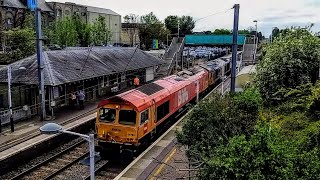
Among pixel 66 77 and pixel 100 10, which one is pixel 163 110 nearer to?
pixel 66 77

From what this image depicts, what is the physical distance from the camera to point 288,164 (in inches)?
294

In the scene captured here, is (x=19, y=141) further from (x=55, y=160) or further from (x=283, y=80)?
(x=283, y=80)

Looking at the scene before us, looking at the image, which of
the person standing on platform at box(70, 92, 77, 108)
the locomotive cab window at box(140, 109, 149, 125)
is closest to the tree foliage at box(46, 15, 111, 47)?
the person standing on platform at box(70, 92, 77, 108)

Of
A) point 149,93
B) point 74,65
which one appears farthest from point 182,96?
point 74,65

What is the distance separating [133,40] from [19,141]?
221ft

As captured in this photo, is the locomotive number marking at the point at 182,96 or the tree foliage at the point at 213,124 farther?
the locomotive number marking at the point at 182,96

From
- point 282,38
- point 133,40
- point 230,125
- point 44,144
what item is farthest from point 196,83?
point 133,40

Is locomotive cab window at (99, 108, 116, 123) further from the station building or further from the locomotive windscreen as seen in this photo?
the station building

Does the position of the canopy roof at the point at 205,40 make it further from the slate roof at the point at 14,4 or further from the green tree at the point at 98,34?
the slate roof at the point at 14,4

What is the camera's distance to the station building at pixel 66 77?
24297 mm

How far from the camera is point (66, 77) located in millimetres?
25469

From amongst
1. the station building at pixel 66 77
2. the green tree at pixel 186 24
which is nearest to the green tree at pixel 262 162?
the station building at pixel 66 77

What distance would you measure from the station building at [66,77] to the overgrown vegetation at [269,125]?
1393 centimetres

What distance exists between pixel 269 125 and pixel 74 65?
71.5 ft
